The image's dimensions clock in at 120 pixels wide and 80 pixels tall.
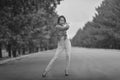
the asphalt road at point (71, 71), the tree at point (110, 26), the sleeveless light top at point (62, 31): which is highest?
the tree at point (110, 26)

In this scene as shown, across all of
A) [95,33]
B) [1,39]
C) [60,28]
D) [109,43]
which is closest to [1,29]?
[1,39]

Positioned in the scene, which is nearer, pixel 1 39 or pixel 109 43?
pixel 1 39

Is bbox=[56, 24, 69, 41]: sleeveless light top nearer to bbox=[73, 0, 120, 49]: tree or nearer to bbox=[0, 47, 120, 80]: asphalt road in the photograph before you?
bbox=[0, 47, 120, 80]: asphalt road

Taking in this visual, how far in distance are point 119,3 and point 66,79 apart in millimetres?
61285

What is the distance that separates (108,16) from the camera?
229 feet

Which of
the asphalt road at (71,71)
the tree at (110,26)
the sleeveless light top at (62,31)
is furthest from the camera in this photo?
the tree at (110,26)

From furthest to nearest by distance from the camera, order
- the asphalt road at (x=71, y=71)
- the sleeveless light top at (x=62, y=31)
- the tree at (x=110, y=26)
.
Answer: the tree at (x=110, y=26), the asphalt road at (x=71, y=71), the sleeveless light top at (x=62, y=31)

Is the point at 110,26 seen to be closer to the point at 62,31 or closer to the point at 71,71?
the point at 71,71

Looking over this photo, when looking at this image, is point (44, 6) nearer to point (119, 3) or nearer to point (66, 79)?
point (66, 79)

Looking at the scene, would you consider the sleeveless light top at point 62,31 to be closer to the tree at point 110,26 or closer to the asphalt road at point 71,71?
the asphalt road at point 71,71

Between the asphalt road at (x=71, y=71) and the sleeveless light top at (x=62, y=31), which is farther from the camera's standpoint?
the asphalt road at (x=71, y=71)

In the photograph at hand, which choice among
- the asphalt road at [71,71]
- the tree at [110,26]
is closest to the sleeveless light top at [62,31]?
the asphalt road at [71,71]

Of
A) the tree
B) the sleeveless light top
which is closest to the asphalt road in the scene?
the sleeveless light top

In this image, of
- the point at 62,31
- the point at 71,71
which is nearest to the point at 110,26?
the point at 71,71
